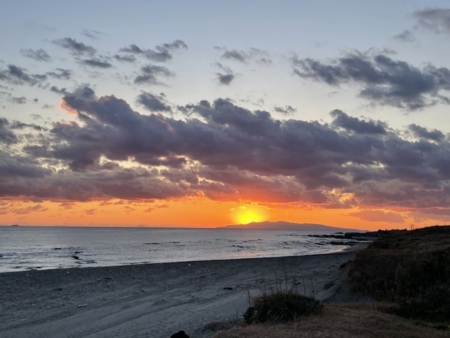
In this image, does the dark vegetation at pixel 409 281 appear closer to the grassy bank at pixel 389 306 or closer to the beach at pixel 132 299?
the grassy bank at pixel 389 306

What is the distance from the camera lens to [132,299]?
23.4m

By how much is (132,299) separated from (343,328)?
14.3 m

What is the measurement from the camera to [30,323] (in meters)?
19.1

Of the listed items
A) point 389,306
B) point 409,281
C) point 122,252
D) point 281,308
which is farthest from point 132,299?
point 122,252

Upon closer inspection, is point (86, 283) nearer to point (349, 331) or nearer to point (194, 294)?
point (194, 294)

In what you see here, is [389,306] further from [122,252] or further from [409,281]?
[122,252]

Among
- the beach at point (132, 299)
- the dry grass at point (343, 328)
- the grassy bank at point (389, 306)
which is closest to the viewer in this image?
the dry grass at point (343, 328)

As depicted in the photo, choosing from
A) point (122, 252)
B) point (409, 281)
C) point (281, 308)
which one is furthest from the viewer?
point (122, 252)

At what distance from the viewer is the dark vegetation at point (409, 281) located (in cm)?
1398

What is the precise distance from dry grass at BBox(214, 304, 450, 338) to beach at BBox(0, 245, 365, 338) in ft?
9.89

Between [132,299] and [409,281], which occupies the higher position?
[409,281]

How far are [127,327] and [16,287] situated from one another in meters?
14.4

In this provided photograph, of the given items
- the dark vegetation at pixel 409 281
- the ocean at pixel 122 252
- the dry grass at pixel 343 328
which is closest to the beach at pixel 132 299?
the dark vegetation at pixel 409 281

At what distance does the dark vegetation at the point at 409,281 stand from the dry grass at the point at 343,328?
1.32 meters
